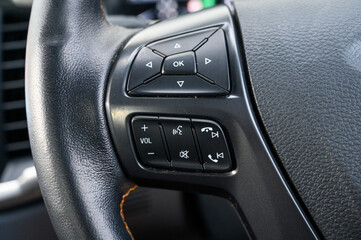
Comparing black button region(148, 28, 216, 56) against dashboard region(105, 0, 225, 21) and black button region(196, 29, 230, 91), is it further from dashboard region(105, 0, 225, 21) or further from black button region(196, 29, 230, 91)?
dashboard region(105, 0, 225, 21)

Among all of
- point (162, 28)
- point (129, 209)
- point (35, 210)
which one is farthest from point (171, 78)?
point (35, 210)

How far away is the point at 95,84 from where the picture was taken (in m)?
0.72

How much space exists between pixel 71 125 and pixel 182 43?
0.20 metres

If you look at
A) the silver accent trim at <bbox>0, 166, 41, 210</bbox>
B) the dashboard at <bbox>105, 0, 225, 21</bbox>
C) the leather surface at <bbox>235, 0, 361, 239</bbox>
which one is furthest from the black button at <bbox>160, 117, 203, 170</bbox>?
the dashboard at <bbox>105, 0, 225, 21</bbox>

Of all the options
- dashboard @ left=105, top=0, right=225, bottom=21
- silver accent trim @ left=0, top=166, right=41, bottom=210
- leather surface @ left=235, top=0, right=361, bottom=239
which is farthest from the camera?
dashboard @ left=105, top=0, right=225, bottom=21

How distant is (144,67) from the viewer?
2.36ft

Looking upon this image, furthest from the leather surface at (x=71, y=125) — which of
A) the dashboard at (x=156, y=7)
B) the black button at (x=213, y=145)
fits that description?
the dashboard at (x=156, y=7)

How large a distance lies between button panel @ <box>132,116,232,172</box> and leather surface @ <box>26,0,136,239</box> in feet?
0.17

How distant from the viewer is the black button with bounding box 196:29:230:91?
673mm

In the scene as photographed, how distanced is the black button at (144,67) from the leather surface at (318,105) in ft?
0.42

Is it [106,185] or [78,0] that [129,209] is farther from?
[78,0]

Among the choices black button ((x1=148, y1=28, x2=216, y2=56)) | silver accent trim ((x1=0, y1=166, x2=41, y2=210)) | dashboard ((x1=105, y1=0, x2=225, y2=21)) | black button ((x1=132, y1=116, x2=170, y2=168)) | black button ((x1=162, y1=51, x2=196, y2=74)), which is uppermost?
black button ((x1=148, y1=28, x2=216, y2=56))

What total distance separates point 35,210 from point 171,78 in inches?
18.4

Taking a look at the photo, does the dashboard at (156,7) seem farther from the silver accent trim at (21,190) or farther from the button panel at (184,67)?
the button panel at (184,67)
